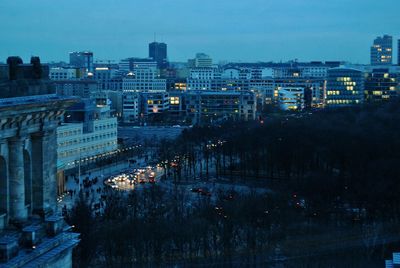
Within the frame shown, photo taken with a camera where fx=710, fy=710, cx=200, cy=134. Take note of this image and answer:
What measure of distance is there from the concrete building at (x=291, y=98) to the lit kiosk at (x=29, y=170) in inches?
2442

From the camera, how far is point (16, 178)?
14.8 feet

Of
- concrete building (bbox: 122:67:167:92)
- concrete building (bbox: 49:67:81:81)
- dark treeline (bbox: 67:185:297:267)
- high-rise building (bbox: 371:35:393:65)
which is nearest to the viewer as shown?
dark treeline (bbox: 67:185:297:267)

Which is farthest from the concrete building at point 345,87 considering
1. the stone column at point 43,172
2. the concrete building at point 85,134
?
the stone column at point 43,172

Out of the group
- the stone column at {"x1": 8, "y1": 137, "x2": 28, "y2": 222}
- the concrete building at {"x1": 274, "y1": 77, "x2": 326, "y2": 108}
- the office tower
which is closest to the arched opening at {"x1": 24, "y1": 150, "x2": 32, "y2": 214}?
the stone column at {"x1": 8, "y1": 137, "x2": 28, "y2": 222}

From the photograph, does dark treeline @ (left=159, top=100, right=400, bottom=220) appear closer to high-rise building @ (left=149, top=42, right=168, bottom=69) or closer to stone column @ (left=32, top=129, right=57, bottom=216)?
stone column @ (left=32, top=129, right=57, bottom=216)

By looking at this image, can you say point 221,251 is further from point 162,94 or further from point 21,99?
point 162,94

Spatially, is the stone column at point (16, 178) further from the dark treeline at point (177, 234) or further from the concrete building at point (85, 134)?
the concrete building at point (85, 134)

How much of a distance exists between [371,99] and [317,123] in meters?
32.2

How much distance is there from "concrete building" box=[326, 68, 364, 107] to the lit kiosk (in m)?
63.8

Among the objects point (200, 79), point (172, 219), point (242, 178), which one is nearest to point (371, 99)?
point (200, 79)

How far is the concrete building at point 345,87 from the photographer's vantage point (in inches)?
2662

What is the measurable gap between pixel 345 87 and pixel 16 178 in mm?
65827

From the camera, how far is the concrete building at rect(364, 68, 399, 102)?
6944cm

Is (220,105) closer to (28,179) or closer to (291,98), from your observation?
(291,98)
